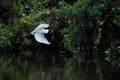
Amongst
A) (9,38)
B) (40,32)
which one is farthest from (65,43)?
(9,38)

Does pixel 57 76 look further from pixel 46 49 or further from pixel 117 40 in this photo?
pixel 46 49

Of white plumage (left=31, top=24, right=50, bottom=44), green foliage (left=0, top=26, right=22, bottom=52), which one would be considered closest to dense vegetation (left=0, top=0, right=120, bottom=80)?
green foliage (left=0, top=26, right=22, bottom=52)

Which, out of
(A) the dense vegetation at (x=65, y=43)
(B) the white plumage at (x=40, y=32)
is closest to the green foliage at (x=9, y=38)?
(A) the dense vegetation at (x=65, y=43)

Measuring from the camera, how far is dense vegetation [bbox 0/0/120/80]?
8695 millimetres

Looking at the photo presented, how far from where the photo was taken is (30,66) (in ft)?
31.1

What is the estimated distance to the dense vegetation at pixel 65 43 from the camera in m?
8.70

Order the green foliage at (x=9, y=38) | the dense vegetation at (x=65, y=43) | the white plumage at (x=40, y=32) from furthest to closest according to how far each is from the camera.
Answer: the green foliage at (x=9, y=38) < the white plumage at (x=40, y=32) < the dense vegetation at (x=65, y=43)

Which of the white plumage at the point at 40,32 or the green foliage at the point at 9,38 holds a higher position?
the white plumage at the point at 40,32

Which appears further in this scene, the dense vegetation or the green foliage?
the green foliage

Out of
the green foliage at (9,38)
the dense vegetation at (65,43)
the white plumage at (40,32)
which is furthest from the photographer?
the green foliage at (9,38)

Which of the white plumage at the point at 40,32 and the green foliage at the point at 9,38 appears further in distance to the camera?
the green foliage at the point at 9,38

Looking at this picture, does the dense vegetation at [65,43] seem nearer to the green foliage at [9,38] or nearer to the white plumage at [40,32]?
the green foliage at [9,38]

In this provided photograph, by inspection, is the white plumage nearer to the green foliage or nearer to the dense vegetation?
the dense vegetation

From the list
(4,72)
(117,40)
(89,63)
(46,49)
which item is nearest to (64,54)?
(46,49)
